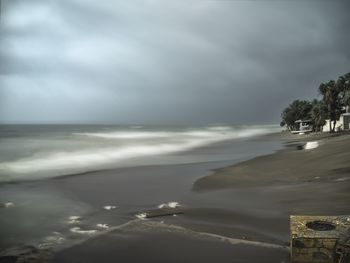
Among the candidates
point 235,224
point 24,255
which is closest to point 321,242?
point 235,224

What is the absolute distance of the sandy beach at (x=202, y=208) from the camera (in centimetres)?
582

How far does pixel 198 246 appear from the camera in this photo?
19.6 ft

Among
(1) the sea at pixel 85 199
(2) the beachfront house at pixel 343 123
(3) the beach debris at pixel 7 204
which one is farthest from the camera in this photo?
(2) the beachfront house at pixel 343 123

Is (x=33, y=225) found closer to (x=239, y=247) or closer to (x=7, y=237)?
(x=7, y=237)

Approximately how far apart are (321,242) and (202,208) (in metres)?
4.62

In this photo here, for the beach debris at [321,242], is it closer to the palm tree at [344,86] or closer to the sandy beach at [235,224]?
the sandy beach at [235,224]

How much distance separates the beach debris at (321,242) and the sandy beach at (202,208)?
76cm

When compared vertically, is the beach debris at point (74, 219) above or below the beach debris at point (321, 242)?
below

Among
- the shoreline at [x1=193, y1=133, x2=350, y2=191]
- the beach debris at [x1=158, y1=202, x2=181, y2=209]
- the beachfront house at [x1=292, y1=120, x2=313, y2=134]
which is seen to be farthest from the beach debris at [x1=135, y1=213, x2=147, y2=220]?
the beachfront house at [x1=292, y1=120, x2=313, y2=134]

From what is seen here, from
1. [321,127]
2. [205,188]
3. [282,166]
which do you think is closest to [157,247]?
[205,188]

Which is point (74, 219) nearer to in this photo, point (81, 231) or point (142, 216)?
point (81, 231)

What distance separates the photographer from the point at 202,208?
8.84 metres

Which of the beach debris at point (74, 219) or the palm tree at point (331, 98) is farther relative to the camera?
the palm tree at point (331, 98)

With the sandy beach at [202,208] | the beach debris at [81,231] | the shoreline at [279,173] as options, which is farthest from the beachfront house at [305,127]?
the beach debris at [81,231]
